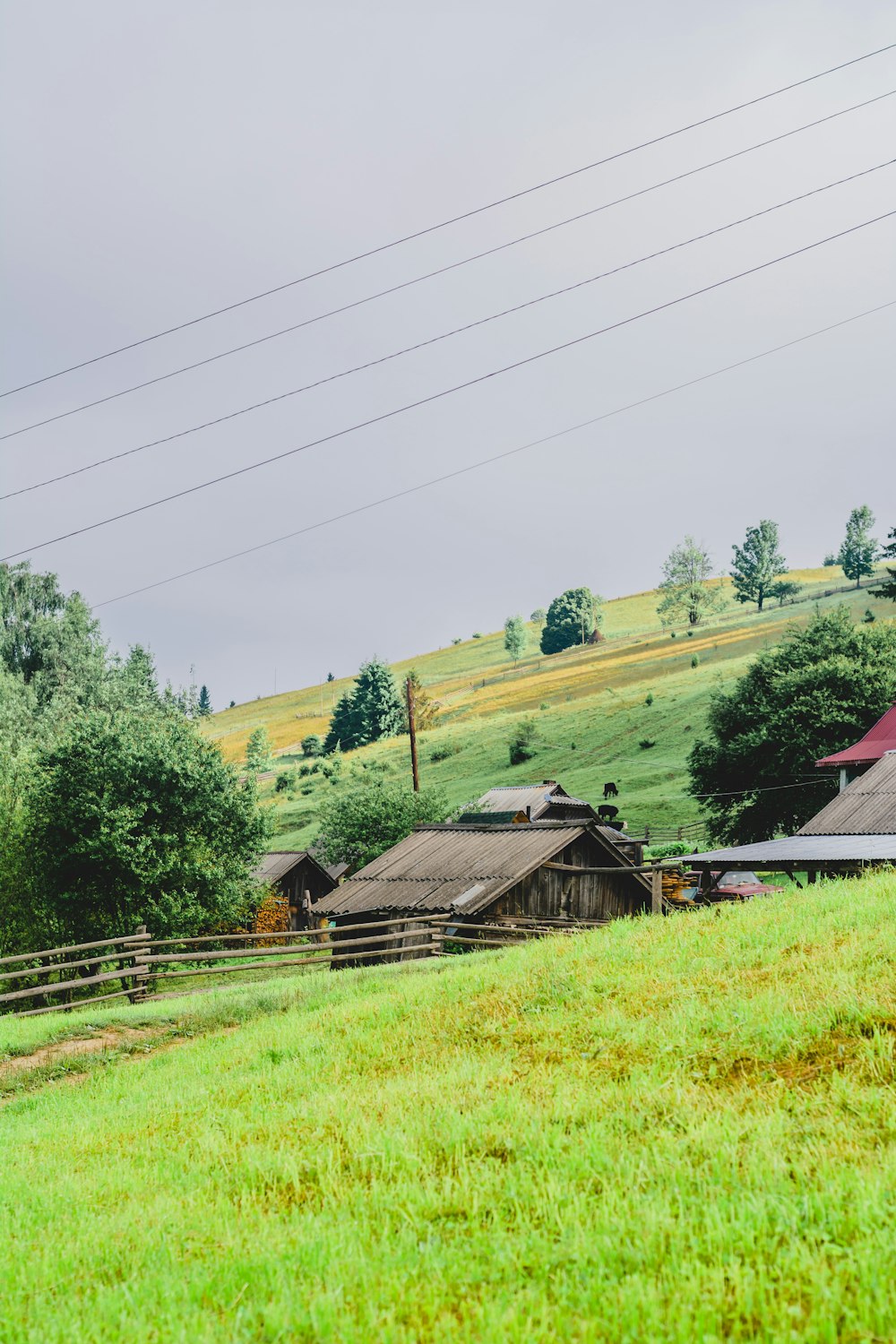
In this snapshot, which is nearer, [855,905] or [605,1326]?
[605,1326]

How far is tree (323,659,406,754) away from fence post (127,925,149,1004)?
320 ft

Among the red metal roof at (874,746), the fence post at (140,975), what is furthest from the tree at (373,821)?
the fence post at (140,975)

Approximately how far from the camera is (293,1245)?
19.9ft

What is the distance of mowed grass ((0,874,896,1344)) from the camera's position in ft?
16.2

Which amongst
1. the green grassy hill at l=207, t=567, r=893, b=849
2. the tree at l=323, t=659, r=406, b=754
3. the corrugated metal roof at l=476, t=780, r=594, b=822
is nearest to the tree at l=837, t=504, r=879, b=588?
the green grassy hill at l=207, t=567, r=893, b=849

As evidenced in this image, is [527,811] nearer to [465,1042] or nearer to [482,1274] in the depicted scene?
[465,1042]

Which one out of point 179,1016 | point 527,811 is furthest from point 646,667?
point 179,1016

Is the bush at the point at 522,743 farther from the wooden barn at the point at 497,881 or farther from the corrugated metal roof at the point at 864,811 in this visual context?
the corrugated metal roof at the point at 864,811

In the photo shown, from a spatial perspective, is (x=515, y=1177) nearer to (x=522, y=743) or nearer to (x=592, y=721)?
(x=522, y=743)

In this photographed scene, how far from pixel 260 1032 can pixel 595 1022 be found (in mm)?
6390

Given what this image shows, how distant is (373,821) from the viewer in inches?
1890

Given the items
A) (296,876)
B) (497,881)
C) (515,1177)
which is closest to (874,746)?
(497,881)

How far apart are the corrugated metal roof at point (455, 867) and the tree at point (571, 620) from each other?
13751cm

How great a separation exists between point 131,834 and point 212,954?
420 inches
